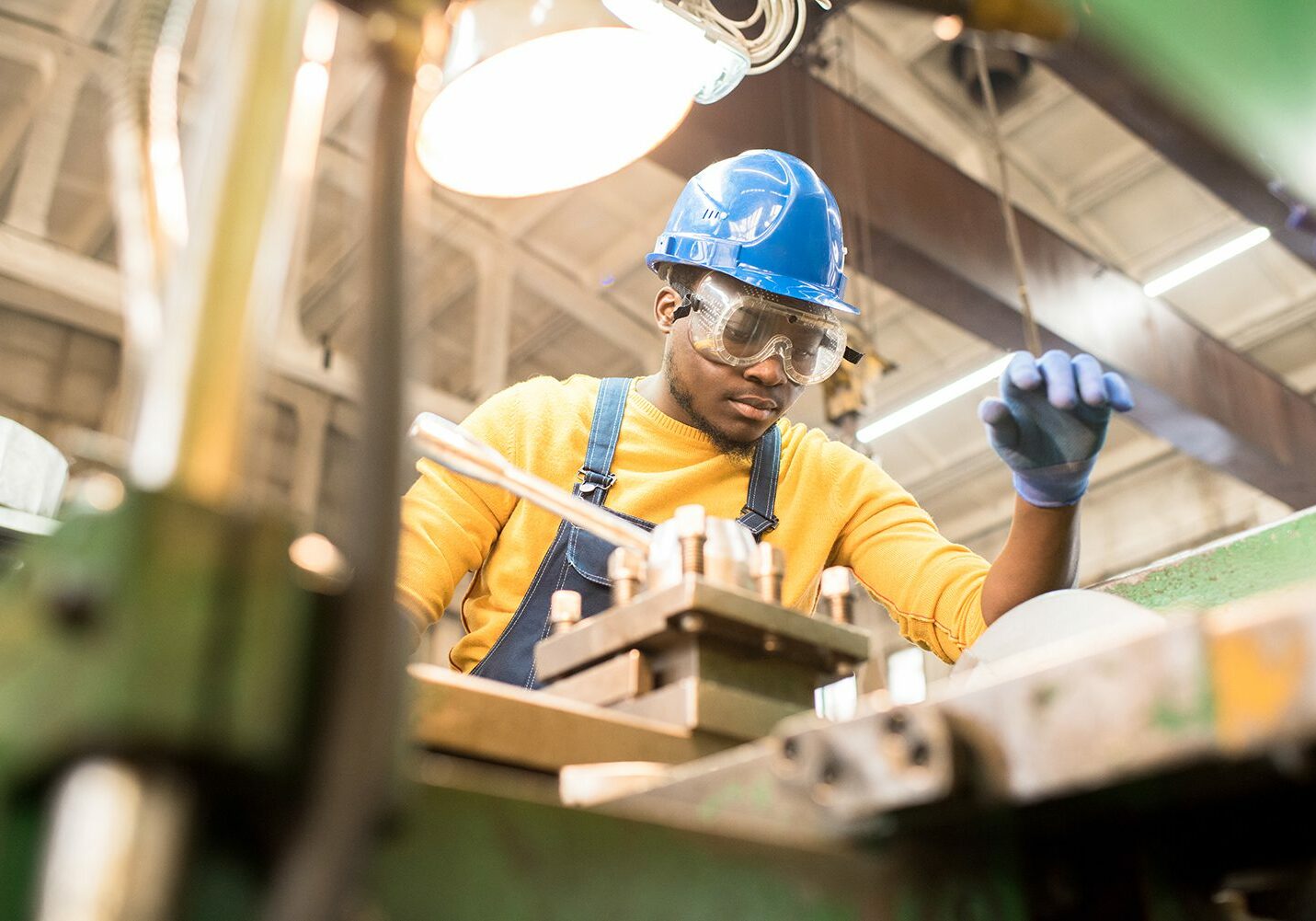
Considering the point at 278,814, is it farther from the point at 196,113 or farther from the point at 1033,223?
the point at 1033,223

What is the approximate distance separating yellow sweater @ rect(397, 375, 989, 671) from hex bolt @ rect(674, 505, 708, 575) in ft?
2.83

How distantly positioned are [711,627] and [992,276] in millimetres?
3665

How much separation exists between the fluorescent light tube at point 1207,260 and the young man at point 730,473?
13.2 ft

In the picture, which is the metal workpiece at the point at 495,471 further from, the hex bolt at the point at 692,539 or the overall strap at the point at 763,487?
the overall strap at the point at 763,487

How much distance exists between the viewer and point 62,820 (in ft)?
1.27

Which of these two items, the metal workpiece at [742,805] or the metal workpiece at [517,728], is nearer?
the metal workpiece at [742,805]

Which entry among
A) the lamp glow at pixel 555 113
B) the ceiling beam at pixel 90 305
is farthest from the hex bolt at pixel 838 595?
the ceiling beam at pixel 90 305

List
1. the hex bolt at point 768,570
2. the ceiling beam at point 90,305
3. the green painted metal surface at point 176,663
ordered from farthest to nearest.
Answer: the ceiling beam at point 90,305
the hex bolt at point 768,570
the green painted metal surface at point 176,663

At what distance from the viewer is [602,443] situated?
7.15 ft

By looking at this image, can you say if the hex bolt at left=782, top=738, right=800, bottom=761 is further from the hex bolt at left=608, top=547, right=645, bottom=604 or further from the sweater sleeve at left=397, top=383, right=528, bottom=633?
the sweater sleeve at left=397, top=383, right=528, bottom=633

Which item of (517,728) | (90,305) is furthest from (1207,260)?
(517,728)

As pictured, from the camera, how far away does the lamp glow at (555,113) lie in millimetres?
1411

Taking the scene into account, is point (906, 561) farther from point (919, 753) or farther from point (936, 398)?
point (936, 398)

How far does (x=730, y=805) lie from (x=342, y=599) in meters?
0.30
